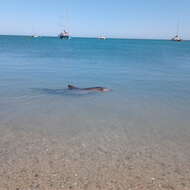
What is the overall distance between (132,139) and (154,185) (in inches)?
96.3

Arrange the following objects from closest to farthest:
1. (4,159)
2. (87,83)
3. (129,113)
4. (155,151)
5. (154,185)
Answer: (154,185), (4,159), (155,151), (129,113), (87,83)

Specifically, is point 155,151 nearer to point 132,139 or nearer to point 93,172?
point 132,139

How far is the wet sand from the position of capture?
5.37 metres

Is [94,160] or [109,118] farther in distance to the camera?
[109,118]

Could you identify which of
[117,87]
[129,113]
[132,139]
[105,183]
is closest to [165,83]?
[117,87]

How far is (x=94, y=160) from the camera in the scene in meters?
6.34

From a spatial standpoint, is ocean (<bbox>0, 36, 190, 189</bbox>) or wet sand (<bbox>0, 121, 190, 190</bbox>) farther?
ocean (<bbox>0, 36, 190, 189</bbox>)

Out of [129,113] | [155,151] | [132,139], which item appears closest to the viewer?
[155,151]

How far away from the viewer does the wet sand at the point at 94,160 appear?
5.37m

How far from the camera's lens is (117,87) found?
631 inches

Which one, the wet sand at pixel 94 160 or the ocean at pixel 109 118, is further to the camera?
the ocean at pixel 109 118

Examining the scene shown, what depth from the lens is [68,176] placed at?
5590mm

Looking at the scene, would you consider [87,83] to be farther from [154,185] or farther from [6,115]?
[154,185]

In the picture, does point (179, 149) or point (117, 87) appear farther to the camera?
point (117, 87)
